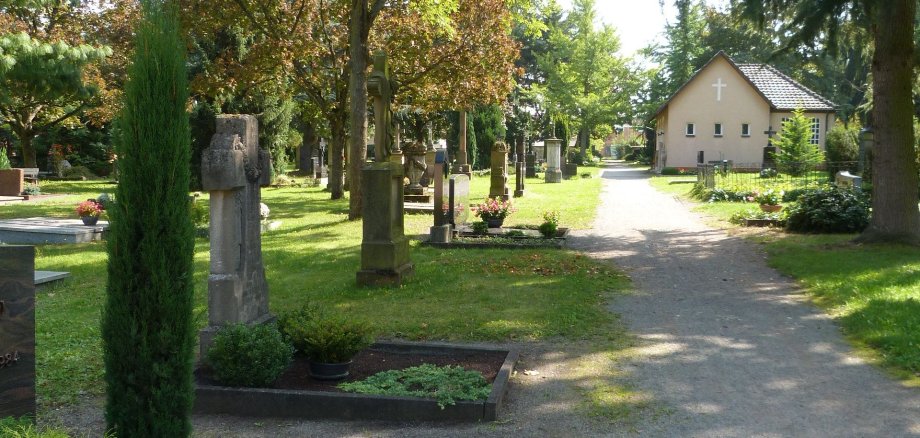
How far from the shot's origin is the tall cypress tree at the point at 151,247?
13.7 ft

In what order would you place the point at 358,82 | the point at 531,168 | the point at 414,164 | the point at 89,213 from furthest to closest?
the point at 531,168
the point at 414,164
the point at 358,82
the point at 89,213

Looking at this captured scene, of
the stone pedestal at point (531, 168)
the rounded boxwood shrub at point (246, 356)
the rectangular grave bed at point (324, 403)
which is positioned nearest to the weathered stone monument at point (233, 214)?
the rounded boxwood shrub at point (246, 356)

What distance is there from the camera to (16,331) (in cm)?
489

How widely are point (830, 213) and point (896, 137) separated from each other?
2729mm

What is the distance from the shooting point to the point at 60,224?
17.9 metres

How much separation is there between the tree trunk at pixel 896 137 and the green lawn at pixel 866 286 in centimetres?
65

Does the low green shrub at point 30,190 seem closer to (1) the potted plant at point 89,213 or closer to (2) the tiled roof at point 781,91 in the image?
(1) the potted plant at point 89,213

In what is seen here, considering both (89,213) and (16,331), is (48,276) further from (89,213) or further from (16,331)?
(16,331)

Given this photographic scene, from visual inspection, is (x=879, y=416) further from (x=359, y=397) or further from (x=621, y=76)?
(x=621, y=76)

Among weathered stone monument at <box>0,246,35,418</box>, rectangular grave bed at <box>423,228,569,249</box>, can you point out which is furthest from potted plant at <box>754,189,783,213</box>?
weathered stone monument at <box>0,246,35,418</box>

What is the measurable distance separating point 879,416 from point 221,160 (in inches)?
217

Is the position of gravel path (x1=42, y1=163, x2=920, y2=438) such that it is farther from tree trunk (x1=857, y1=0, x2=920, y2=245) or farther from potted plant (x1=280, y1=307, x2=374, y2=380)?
tree trunk (x1=857, y1=0, x2=920, y2=245)

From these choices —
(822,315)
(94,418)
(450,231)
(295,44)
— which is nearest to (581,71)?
(295,44)

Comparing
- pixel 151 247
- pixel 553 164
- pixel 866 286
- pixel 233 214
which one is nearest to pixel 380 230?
pixel 233 214
